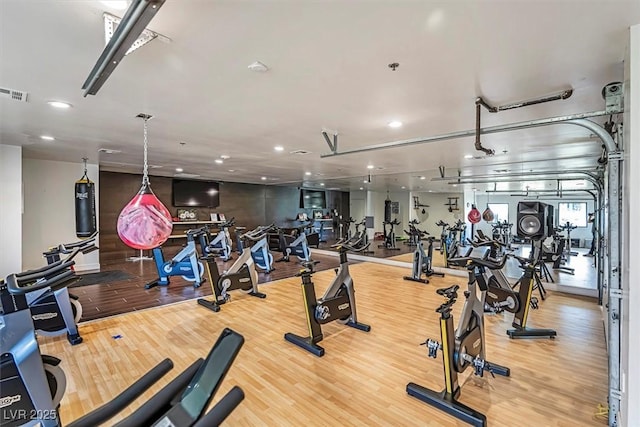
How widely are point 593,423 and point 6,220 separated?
797cm

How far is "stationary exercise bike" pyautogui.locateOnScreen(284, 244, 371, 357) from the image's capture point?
10.8 ft

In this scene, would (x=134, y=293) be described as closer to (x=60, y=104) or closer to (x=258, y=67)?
(x=60, y=104)

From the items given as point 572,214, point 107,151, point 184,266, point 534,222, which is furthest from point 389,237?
point 107,151

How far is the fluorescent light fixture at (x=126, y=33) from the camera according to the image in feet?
3.84

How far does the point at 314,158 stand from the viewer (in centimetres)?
636

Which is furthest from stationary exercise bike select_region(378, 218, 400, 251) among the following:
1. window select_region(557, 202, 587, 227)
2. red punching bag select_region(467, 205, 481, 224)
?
window select_region(557, 202, 587, 227)

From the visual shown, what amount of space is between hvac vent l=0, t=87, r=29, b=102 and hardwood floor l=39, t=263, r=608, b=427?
2.59 meters

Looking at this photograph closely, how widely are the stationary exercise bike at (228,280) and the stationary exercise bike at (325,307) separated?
5.40ft

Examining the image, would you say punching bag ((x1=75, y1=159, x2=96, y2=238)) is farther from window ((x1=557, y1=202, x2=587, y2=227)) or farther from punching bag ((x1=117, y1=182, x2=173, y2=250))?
window ((x1=557, y1=202, x2=587, y2=227))

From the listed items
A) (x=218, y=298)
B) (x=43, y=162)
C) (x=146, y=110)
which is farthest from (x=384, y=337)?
(x=43, y=162)

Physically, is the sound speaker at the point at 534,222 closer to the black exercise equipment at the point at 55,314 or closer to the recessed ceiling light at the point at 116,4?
the recessed ceiling light at the point at 116,4

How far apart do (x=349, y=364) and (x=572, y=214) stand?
706 cm

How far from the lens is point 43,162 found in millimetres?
6656

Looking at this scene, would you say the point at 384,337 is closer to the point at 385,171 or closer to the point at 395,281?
the point at 395,281
